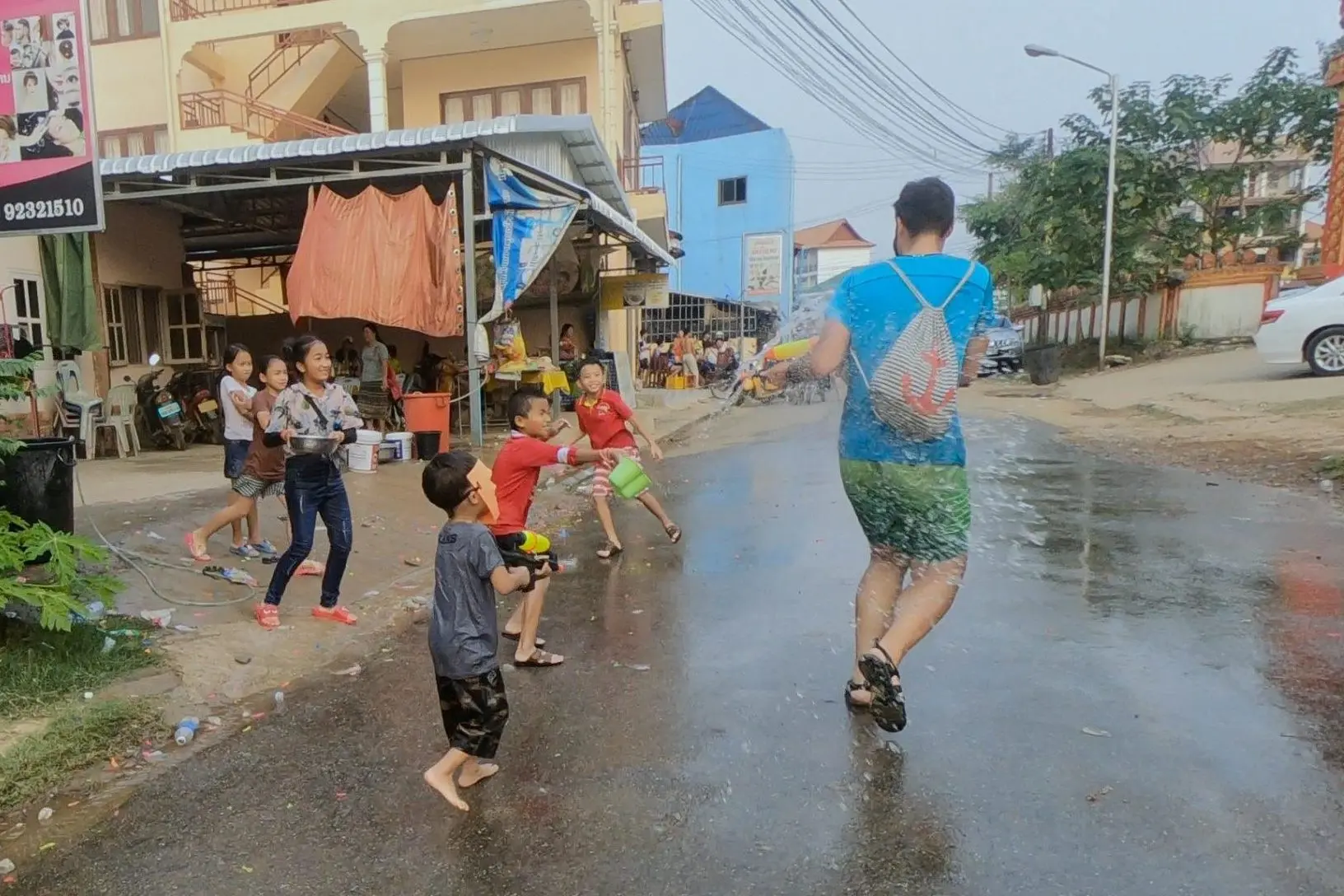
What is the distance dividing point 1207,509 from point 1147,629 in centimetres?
341

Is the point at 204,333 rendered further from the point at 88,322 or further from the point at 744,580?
the point at 744,580

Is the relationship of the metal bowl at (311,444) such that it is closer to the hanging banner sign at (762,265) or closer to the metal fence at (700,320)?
the metal fence at (700,320)

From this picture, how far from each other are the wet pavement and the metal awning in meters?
6.93

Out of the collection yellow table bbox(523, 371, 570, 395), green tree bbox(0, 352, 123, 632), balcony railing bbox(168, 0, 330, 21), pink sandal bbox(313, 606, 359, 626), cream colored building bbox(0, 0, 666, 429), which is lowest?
pink sandal bbox(313, 606, 359, 626)

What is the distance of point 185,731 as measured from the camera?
3.71 m

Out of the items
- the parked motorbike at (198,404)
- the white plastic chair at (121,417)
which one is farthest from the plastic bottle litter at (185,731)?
the parked motorbike at (198,404)

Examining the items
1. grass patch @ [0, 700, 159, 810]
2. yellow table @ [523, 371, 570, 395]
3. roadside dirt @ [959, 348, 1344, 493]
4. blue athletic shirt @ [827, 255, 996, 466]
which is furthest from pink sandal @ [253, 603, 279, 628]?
roadside dirt @ [959, 348, 1344, 493]

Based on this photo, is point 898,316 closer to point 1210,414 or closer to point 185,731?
point 185,731

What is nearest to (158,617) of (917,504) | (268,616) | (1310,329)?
(268,616)

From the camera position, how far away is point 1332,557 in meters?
5.62

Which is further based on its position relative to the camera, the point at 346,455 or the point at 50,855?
the point at 346,455

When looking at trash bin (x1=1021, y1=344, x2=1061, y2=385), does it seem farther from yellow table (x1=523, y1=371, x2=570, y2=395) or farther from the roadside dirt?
yellow table (x1=523, y1=371, x2=570, y2=395)

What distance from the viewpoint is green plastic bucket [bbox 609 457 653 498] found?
4.35m

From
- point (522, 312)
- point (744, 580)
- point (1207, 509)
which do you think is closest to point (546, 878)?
point (744, 580)
